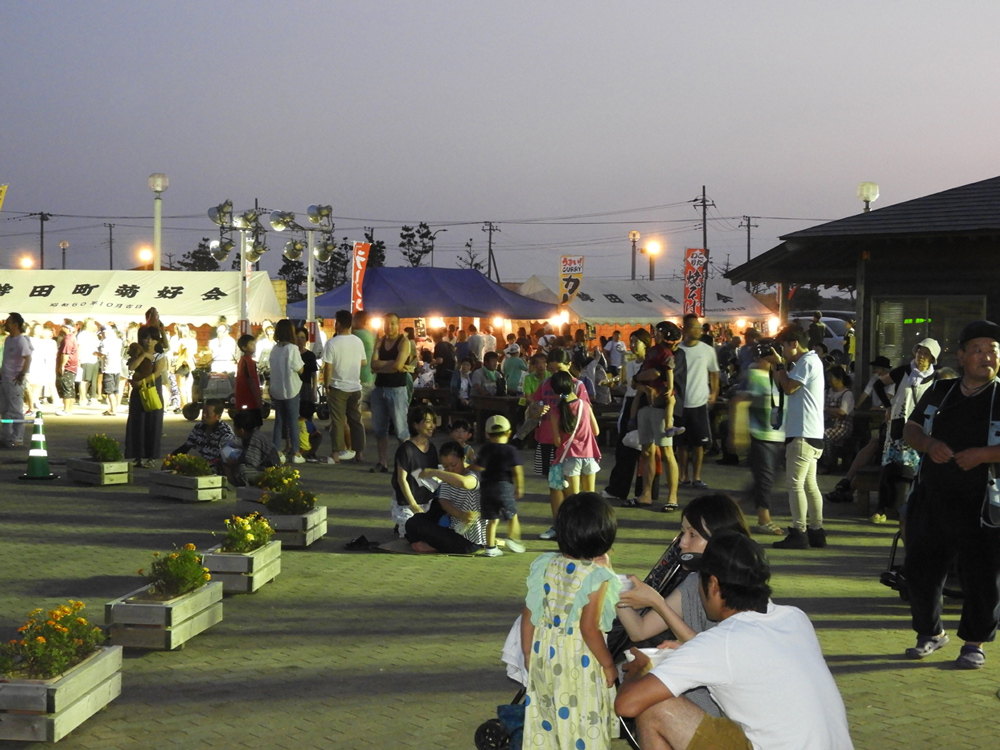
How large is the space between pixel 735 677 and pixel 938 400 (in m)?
3.85

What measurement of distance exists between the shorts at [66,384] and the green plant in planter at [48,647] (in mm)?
20811

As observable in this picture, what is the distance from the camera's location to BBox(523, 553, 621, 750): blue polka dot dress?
4.14m

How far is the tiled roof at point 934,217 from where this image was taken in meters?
17.7

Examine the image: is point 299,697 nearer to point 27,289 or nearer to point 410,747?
point 410,747

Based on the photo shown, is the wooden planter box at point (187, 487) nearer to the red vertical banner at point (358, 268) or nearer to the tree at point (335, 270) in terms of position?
the red vertical banner at point (358, 268)

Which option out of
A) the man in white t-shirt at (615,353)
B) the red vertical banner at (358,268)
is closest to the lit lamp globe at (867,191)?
the man in white t-shirt at (615,353)

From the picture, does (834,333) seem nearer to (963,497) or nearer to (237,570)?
(237,570)

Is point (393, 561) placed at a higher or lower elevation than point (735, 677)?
lower

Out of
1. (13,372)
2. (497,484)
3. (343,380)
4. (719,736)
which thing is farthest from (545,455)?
(13,372)

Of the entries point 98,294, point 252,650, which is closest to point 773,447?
point 252,650

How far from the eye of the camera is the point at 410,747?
526cm

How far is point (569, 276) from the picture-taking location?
38719 millimetres

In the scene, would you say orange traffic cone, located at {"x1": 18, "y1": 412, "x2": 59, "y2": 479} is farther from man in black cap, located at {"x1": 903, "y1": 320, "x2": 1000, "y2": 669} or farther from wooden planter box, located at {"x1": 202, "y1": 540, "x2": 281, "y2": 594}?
man in black cap, located at {"x1": 903, "y1": 320, "x2": 1000, "y2": 669}

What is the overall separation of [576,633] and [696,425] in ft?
30.2
